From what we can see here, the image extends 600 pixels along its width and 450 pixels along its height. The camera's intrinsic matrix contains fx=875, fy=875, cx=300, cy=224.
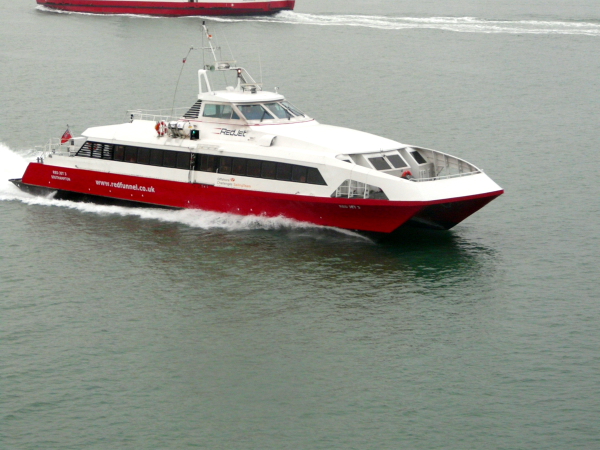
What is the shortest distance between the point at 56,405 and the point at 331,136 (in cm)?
1603

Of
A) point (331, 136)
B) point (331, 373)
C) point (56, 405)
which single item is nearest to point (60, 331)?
point (56, 405)

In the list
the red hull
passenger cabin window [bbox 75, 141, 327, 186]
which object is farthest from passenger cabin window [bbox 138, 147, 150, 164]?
the red hull

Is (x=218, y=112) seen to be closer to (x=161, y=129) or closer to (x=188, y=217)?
(x=161, y=129)

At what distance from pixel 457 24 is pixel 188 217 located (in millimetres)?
54485

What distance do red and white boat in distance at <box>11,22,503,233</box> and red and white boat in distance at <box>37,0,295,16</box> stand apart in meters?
60.3

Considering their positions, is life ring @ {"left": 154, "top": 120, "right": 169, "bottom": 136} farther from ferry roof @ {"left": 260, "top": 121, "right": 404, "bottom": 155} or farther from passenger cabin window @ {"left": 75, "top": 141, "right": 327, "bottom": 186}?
ferry roof @ {"left": 260, "top": 121, "right": 404, "bottom": 155}

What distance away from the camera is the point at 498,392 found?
2198cm

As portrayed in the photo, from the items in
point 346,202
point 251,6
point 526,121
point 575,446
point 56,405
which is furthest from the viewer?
point 251,6

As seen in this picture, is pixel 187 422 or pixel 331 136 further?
pixel 331 136

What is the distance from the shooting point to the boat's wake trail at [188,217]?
32812 millimetres

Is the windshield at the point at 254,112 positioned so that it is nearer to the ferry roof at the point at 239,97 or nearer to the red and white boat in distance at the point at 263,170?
the red and white boat in distance at the point at 263,170

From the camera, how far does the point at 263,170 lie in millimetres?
32719

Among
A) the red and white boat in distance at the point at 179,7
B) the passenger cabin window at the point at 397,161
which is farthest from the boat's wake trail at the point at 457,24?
the passenger cabin window at the point at 397,161

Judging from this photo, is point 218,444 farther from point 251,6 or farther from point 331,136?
point 251,6
